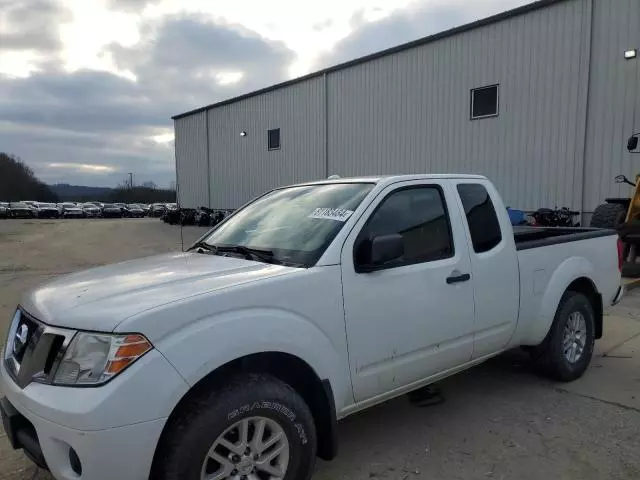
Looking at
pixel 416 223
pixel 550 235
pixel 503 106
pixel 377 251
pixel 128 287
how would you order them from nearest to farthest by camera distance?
pixel 128 287 → pixel 377 251 → pixel 416 223 → pixel 550 235 → pixel 503 106

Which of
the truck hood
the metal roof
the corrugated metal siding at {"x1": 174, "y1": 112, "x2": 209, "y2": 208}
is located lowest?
the truck hood

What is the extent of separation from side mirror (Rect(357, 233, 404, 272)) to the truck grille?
1.58m

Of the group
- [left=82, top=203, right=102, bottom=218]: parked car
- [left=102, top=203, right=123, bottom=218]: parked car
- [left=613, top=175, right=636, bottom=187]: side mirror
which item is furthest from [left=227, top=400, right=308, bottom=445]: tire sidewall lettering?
[left=102, top=203, right=123, bottom=218]: parked car

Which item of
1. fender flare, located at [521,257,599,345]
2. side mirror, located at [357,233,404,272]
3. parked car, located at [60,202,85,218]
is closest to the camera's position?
side mirror, located at [357,233,404,272]

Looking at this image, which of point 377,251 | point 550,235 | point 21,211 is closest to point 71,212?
point 21,211

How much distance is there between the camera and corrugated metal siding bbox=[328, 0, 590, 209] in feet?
41.9

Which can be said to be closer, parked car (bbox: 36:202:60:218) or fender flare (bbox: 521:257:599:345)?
fender flare (bbox: 521:257:599:345)

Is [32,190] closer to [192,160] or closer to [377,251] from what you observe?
[192,160]

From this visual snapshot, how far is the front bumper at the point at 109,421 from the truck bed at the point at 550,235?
3.03 metres

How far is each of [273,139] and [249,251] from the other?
2085 centimetres

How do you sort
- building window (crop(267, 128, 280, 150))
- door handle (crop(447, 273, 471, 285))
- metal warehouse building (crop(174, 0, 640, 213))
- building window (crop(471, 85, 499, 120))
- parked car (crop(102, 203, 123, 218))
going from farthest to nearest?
1. parked car (crop(102, 203, 123, 218))
2. building window (crop(267, 128, 280, 150))
3. building window (crop(471, 85, 499, 120))
4. metal warehouse building (crop(174, 0, 640, 213))
5. door handle (crop(447, 273, 471, 285))

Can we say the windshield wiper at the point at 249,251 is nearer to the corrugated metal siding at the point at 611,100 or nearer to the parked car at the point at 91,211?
the corrugated metal siding at the point at 611,100

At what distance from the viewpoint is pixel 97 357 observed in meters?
2.22

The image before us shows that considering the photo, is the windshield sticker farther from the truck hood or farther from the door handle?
the door handle
